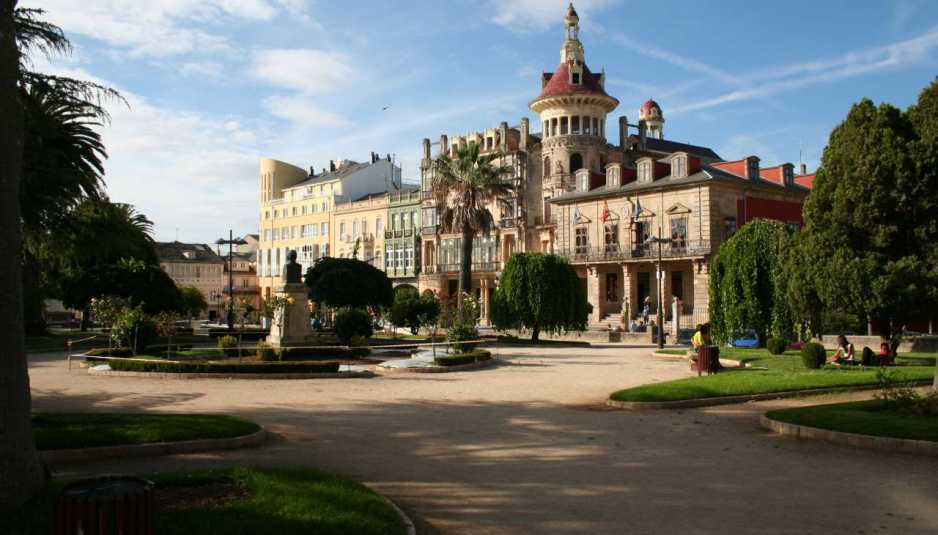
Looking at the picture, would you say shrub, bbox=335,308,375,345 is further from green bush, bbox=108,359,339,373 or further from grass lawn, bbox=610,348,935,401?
grass lawn, bbox=610,348,935,401

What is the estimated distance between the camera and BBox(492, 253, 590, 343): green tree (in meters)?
42.0

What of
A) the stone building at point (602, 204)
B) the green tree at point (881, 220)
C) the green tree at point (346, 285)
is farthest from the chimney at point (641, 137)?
the green tree at point (881, 220)

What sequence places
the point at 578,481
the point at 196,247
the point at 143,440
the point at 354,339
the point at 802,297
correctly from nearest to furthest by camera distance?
1. the point at 578,481
2. the point at 143,440
3. the point at 802,297
4. the point at 354,339
5. the point at 196,247

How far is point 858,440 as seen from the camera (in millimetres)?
10602

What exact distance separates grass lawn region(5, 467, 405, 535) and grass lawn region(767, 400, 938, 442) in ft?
24.0

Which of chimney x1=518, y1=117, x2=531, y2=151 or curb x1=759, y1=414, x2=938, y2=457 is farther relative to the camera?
chimney x1=518, y1=117, x2=531, y2=151

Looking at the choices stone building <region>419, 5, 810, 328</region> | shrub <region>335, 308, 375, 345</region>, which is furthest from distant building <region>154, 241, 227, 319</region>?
shrub <region>335, 308, 375, 345</region>

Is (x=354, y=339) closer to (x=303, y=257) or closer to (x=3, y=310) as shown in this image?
(x=3, y=310)

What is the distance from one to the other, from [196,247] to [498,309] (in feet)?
271

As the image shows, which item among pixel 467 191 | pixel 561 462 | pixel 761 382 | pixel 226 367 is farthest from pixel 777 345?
pixel 467 191

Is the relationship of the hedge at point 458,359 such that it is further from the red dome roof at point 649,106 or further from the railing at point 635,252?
the red dome roof at point 649,106

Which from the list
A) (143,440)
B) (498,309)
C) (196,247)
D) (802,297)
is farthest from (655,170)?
(196,247)

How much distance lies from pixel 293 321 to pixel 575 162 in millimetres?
41980

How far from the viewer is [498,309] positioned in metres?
43.1
